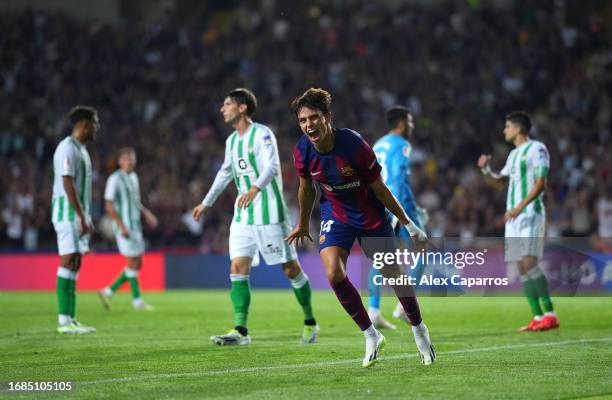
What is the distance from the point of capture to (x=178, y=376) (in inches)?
303

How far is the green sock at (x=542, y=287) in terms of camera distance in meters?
12.0

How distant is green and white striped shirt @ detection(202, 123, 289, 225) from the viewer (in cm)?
1063

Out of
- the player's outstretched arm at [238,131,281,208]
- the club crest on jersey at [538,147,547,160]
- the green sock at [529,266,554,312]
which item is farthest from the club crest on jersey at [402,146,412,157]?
the player's outstretched arm at [238,131,281,208]

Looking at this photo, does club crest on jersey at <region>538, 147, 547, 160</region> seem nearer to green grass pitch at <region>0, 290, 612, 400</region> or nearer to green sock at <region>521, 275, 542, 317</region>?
green sock at <region>521, 275, 542, 317</region>

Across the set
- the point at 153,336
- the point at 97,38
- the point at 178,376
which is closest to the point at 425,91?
the point at 97,38

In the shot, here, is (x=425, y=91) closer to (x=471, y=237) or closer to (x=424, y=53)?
(x=424, y=53)

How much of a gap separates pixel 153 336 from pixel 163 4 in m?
22.0

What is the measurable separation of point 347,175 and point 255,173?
277 cm

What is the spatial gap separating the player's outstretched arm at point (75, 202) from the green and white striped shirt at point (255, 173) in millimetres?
1784

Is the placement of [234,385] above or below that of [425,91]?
below

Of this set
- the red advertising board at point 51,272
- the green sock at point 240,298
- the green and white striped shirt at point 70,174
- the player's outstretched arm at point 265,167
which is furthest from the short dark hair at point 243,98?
the red advertising board at point 51,272

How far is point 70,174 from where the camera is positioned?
11859 mm

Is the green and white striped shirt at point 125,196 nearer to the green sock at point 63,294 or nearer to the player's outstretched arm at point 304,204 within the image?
the green sock at point 63,294

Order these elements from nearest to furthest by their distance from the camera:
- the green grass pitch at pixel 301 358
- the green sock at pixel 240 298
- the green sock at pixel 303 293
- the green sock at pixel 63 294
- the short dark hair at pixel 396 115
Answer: the green grass pitch at pixel 301 358, the green sock at pixel 240 298, the green sock at pixel 303 293, the green sock at pixel 63 294, the short dark hair at pixel 396 115
